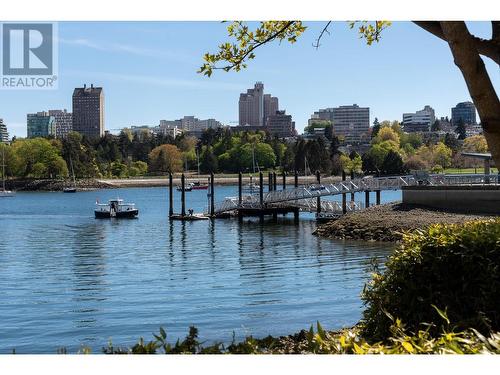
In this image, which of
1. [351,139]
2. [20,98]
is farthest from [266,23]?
[351,139]

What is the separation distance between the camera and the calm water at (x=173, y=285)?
11.7 meters

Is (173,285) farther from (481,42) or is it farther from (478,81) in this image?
(478,81)

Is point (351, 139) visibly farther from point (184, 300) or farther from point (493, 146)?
point (493, 146)

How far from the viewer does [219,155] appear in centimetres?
10406

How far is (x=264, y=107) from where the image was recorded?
13962cm

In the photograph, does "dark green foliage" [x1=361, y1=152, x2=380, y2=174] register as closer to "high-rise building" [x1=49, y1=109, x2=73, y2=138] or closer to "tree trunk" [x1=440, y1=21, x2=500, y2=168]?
"high-rise building" [x1=49, y1=109, x2=73, y2=138]

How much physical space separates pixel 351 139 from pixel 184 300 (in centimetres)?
11997

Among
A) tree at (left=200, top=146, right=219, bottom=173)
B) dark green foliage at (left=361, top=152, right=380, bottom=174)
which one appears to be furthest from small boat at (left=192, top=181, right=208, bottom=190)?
dark green foliage at (left=361, top=152, right=380, bottom=174)

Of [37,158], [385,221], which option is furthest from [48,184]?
[385,221]

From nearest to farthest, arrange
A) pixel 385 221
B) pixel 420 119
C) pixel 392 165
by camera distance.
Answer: pixel 385 221, pixel 392 165, pixel 420 119

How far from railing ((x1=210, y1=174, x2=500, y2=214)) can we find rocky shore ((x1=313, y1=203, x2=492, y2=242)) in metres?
2.58

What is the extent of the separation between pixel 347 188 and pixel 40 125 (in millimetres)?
115905

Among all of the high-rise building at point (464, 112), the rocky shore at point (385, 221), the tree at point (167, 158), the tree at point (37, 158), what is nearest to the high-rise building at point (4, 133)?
the tree at point (37, 158)
